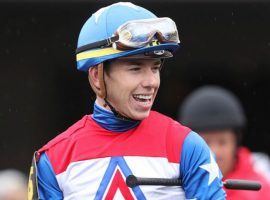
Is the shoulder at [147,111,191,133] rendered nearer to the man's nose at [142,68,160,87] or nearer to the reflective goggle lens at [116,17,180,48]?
the man's nose at [142,68,160,87]

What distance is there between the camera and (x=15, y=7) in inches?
460

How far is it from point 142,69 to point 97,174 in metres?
0.58

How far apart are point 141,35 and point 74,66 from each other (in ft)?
24.1

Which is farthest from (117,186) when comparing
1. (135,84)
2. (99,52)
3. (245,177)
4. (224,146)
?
(224,146)

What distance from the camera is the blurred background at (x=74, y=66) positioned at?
11914 mm

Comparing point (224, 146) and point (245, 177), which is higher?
point (224, 146)

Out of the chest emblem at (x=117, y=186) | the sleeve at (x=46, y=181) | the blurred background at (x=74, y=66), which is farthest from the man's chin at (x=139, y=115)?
the blurred background at (x=74, y=66)

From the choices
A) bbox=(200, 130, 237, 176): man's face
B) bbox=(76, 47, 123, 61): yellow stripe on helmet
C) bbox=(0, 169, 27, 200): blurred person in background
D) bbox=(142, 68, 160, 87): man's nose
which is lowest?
bbox=(0, 169, 27, 200): blurred person in background

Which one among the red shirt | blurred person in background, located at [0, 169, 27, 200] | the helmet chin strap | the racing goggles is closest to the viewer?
the racing goggles

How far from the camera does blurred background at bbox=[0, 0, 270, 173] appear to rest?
469 inches

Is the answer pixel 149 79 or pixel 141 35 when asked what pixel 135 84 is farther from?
pixel 141 35

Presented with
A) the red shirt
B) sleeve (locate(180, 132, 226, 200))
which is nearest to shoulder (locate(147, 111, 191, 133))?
sleeve (locate(180, 132, 226, 200))

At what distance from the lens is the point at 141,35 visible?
493 cm

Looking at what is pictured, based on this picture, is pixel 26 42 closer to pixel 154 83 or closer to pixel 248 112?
pixel 248 112
